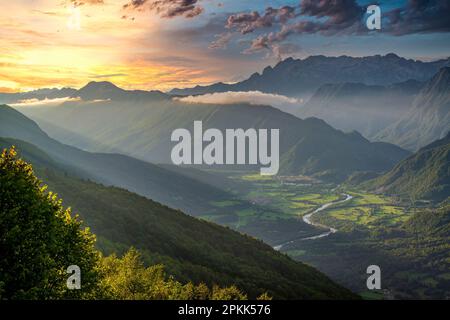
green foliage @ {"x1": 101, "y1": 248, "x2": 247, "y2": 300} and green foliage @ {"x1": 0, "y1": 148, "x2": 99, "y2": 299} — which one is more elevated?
green foliage @ {"x1": 0, "y1": 148, "x2": 99, "y2": 299}

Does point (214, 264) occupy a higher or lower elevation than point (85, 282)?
lower

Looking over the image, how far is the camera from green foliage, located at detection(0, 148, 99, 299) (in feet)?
135

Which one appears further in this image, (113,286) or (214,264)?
(214,264)

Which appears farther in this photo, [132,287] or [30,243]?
[132,287]

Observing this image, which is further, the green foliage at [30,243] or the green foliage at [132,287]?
the green foliage at [132,287]

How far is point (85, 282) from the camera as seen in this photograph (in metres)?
49.1

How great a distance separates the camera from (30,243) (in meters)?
42.8

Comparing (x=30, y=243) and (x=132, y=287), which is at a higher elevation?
(x=30, y=243)

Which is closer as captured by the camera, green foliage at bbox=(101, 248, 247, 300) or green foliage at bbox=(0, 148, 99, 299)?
green foliage at bbox=(0, 148, 99, 299)

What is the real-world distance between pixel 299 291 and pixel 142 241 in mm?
70604

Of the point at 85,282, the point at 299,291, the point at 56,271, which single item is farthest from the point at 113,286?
the point at 299,291

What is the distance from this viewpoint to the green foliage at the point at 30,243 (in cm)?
4106

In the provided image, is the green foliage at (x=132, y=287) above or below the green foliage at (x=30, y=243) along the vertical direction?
below
